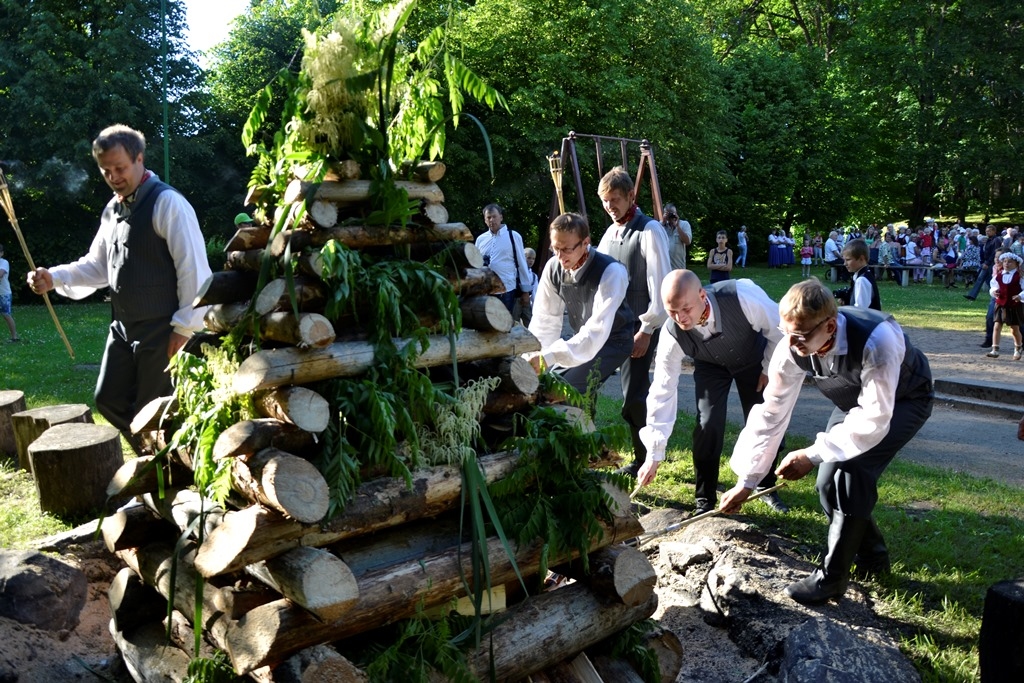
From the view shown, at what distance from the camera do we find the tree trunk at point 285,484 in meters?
3.05

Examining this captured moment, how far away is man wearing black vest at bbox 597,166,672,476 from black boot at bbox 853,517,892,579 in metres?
1.93

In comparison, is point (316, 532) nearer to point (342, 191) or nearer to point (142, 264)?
point (342, 191)

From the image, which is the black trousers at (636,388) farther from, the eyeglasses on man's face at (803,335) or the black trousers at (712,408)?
the eyeglasses on man's face at (803,335)

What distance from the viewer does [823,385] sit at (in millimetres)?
4750

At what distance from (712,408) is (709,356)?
35 centimetres

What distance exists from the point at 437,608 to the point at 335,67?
2.16 m

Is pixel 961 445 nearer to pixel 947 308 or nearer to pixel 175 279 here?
pixel 175 279

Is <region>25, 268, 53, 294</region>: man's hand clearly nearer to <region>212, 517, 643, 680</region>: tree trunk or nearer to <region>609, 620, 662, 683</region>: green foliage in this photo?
<region>212, 517, 643, 680</region>: tree trunk

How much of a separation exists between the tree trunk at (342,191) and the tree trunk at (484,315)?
50cm

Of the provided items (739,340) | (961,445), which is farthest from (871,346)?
(961,445)

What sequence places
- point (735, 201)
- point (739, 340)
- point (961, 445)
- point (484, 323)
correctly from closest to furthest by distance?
point (484, 323) → point (739, 340) → point (961, 445) → point (735, 201)

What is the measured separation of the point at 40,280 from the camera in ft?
17.2

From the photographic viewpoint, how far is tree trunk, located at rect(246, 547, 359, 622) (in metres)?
3.05

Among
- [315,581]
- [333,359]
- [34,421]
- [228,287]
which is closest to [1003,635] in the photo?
[315,581]
